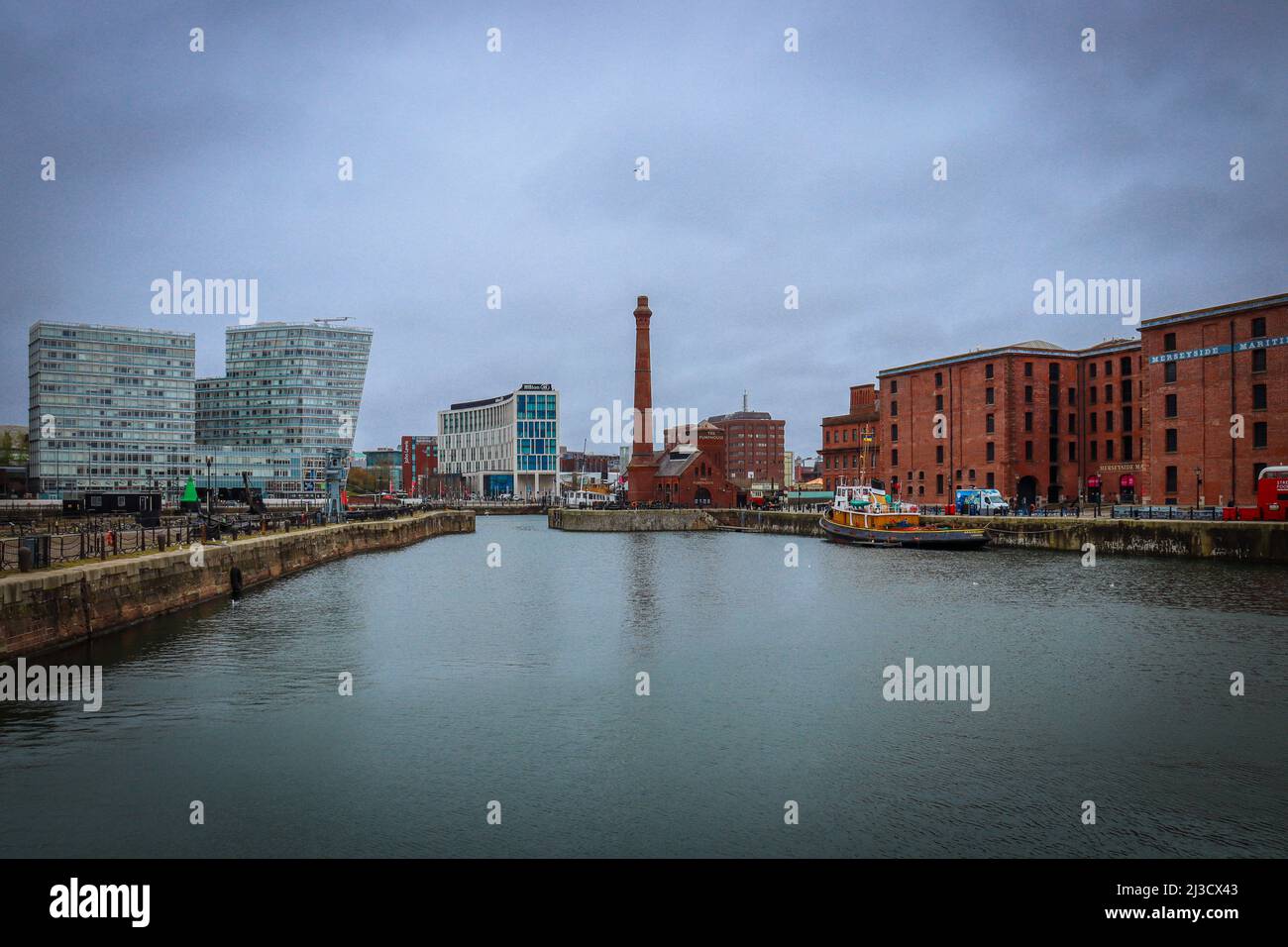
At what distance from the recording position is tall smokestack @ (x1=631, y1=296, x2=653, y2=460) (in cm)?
9976

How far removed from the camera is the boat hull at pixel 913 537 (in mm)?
59469

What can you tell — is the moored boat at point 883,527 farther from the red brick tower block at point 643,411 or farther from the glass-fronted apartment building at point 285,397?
the glass-fronted apartment building at point 285,397

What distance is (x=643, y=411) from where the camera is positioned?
102 m

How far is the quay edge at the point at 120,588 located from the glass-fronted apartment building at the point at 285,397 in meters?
139

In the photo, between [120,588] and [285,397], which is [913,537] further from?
[285,397]

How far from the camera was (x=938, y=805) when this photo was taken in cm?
1316

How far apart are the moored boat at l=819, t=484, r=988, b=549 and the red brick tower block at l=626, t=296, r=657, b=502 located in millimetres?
30060

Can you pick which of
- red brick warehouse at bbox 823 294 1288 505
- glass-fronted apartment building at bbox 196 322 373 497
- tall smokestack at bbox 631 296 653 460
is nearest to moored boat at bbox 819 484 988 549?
red brick warehouse at bbox 823 294 1288 505

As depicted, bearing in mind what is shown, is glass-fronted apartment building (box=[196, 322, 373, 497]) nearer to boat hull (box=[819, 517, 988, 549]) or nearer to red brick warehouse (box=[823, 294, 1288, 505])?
red brick warehouse (box=[823, 294, 1288, 505])

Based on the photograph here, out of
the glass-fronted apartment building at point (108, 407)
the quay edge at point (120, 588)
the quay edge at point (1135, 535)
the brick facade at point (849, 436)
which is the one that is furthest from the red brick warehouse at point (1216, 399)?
the glass-fronted apartment building at point (108, 407)

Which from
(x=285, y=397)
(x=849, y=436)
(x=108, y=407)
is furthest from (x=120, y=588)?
(x=285, y=397)

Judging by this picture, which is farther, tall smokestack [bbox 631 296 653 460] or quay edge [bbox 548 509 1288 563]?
tall smokestack [bbox 631 296 653 460]
